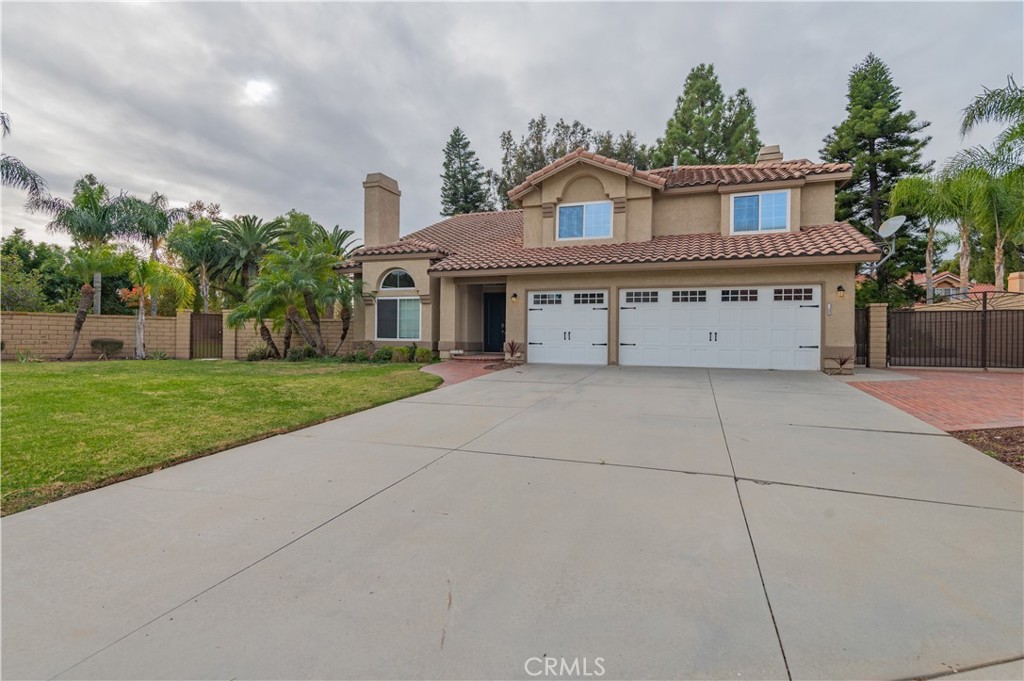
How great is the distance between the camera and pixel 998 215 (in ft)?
64.4

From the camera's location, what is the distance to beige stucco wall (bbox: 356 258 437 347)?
16.4m

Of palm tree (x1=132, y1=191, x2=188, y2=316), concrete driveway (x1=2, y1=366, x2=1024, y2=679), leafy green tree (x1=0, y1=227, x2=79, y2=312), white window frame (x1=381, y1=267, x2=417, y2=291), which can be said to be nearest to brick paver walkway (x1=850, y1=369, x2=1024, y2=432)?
concrete driveway (x1=2, y1=366, x2=1024, y2=679)

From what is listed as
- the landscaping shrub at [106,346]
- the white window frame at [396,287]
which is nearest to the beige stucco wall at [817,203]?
the white window frame at [396,287]

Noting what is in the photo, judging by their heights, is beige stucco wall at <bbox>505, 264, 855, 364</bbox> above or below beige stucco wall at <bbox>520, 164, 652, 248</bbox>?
below

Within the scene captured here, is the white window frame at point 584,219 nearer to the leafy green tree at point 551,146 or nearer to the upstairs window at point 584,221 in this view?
the upstairs window at point 584,221

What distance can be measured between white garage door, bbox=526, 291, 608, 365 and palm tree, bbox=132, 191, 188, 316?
19.3 m

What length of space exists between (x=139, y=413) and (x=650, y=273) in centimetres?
1231

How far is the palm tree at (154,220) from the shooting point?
23.6 meters

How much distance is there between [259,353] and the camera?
17.4m

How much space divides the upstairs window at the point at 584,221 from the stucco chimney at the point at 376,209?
7.40 m

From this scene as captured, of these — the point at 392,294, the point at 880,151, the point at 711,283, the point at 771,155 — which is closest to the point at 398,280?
the point at 392,294

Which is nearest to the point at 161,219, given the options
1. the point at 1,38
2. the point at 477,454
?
the point at 1,38

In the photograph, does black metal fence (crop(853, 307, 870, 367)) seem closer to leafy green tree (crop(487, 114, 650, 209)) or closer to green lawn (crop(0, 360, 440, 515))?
green lawn (crop(0, 360, 440, 515))

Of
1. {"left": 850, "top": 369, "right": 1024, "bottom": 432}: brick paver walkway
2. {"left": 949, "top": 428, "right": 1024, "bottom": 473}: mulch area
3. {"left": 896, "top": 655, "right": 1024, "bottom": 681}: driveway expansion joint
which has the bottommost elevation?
{"left": 896, "top": 655, "right": 1024, "bottom": 681}: driveway expansion joint
